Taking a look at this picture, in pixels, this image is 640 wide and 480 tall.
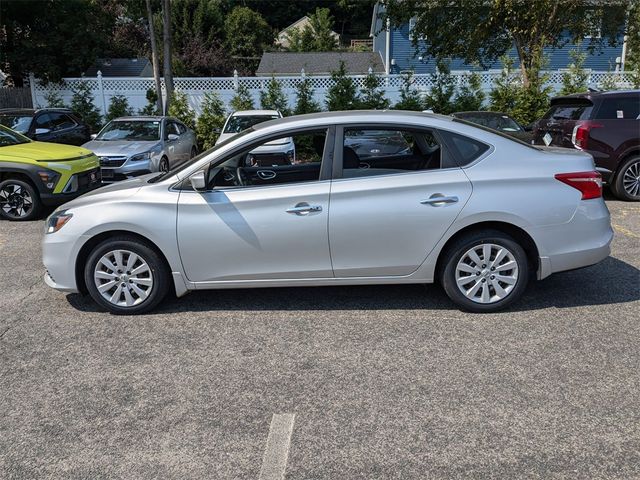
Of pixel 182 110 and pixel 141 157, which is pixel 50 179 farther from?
pixel 182 110

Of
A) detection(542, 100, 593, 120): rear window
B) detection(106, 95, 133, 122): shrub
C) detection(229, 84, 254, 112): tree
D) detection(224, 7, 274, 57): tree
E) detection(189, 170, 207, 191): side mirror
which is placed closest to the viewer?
detection(189, 170, 207, 191): side mirror

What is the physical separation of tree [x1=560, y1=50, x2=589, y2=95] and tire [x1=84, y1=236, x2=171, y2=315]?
15957 mm

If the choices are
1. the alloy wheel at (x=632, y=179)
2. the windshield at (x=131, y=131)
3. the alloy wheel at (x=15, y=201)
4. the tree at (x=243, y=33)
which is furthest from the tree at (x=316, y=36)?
the alloy wheel at (x=15, y=201)

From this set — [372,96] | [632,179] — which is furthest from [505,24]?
[632,179]

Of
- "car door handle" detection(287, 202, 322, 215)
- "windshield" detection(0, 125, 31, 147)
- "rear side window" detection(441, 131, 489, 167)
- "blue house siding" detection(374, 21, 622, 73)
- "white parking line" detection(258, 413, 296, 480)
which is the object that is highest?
"blue house siding" detection(374, 21, 622, 73)

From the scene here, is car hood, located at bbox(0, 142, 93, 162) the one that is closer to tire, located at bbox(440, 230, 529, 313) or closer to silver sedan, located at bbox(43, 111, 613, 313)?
silver sedan, located at bbox(43, 111, 613, 313)

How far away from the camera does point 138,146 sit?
37.2ft

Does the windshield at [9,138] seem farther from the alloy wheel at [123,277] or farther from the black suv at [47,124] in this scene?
the alloy wheel at [123,277]

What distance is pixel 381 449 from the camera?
2979 millimetres

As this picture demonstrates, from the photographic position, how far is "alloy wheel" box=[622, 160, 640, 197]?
31.0 feet

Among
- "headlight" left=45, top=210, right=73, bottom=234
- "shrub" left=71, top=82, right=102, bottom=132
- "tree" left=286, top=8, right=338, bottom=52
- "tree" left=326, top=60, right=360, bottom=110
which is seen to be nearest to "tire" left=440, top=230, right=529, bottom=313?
"headlight" left=45, top=210, right=73, bottom=234

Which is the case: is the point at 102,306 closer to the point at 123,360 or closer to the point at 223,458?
the point at 123,360

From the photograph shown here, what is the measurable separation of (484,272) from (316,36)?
2178 inches

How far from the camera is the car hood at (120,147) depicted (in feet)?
35.8
